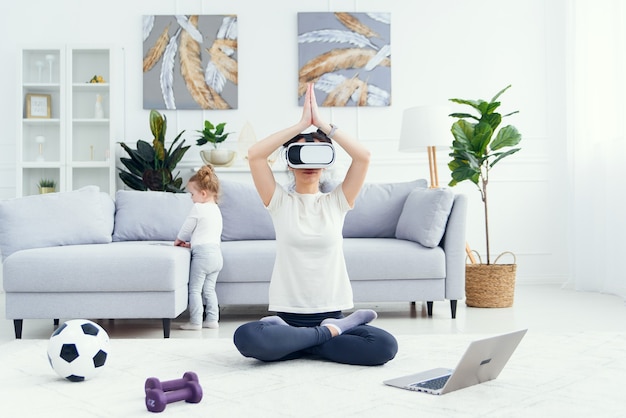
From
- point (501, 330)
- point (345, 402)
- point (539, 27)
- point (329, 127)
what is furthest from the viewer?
point (539, 27)

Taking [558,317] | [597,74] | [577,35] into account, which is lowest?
[558,317]

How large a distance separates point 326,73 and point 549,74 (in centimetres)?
178

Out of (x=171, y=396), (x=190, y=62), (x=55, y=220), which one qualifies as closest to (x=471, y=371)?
(x=171, y=396)

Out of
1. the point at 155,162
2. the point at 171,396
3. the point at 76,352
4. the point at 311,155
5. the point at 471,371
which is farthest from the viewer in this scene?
the point at 155,162

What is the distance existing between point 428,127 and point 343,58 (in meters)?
1.21

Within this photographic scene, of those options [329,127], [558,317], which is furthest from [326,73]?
[329,127]

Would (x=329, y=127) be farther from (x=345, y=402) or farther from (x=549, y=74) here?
(x=549, y=74)

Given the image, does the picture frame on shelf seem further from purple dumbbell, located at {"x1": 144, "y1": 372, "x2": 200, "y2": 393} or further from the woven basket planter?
purple dumbbell, located at {"x1": 144, "y1": 372, "x2": 200, "y2": 393}

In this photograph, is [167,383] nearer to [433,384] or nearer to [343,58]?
[433,384]

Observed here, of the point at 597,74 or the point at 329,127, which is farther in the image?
the point at 597,74

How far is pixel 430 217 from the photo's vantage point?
354 centimetres

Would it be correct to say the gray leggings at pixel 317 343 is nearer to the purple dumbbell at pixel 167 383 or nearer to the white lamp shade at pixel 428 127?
the purple dumbbell at pixel 167 383

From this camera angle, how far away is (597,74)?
4.57 meters

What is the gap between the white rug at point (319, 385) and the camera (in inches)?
64.7
